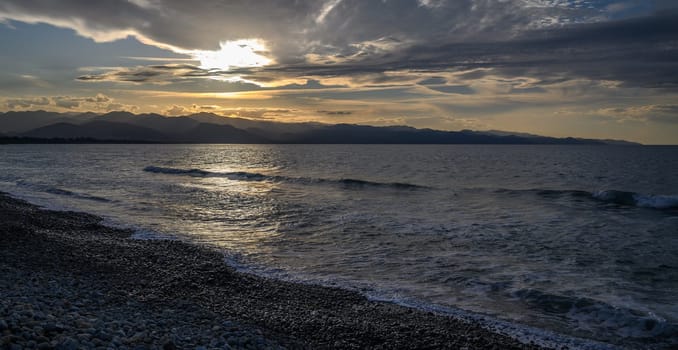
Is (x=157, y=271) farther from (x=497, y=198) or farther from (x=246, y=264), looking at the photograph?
(x=497, y=198)

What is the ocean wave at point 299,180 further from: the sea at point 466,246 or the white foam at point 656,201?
the white foam at point 656,201

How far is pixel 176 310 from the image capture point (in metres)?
9.55

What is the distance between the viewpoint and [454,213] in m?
28.3

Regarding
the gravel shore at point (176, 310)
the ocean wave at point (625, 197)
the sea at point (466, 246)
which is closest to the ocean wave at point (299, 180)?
the sea at point (466, 246)

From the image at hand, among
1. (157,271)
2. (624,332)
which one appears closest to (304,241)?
(157,271)

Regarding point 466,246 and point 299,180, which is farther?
point 299,180

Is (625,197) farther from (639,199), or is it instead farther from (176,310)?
(176,310)

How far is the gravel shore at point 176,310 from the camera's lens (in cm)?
705

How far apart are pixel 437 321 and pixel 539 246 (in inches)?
411

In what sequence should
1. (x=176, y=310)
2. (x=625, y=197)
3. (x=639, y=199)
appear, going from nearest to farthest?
(x=176, y=310), (x=639, y=199), (x=625, y=197)

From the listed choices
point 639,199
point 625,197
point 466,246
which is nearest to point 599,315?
point 466,246

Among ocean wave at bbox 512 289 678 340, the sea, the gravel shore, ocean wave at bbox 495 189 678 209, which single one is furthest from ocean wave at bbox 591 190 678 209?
the gravel shore

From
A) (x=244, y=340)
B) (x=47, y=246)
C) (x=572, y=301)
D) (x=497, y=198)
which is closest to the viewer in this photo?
(x=244, y=340)

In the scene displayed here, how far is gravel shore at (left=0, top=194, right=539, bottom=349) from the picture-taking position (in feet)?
23.1
